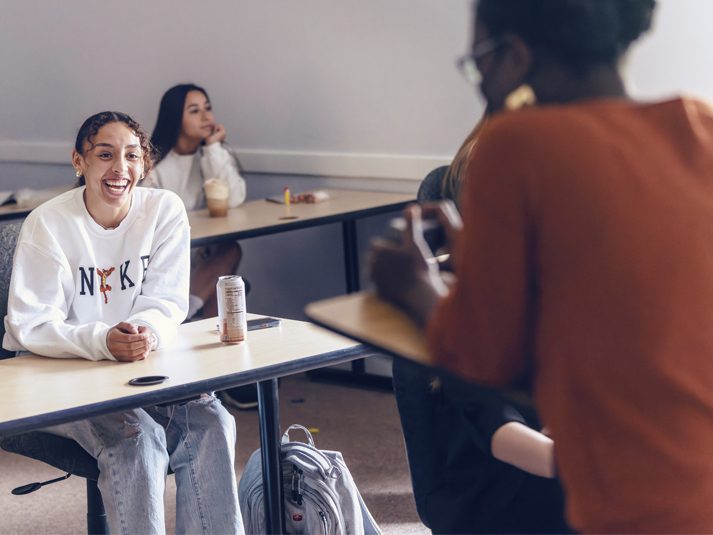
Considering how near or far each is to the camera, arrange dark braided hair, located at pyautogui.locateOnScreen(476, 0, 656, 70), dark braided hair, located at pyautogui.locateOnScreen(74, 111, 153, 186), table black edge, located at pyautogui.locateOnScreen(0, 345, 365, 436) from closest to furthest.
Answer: dark braided hair, located at pyautogui.locateOnScreen(476, 0, 656, 70), table black edge, located at pyautogui.locateOnScreen(0, 345, 365, 436), dark braided hair, located at pyautogui.locateOnScreen(74, 111, 153, 186)

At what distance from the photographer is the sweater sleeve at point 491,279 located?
0.89 metres

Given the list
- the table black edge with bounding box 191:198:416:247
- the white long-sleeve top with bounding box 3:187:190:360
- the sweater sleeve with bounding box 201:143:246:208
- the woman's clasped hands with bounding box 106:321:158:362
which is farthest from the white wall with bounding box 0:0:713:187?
the woman's clasped hands with bounding box 106:321:158:362

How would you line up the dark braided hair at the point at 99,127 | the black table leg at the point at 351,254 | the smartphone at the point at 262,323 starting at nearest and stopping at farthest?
the smartphone at the point at 262,323, the dark braided hair at the point at 99,127, the black table leg at the point at 351,254

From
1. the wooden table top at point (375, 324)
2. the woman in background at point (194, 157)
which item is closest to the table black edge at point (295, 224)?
the woman in background at point (194, 157)

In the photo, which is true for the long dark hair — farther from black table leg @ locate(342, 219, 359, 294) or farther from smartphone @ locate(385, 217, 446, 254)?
smartphone @ locate(385, 217, 446, 254)

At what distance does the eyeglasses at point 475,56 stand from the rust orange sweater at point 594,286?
0.14 ft

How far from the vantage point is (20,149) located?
6.50 metres

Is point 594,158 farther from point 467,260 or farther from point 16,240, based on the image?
point 16,240

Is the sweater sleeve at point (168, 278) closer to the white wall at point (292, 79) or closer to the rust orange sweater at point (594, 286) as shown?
the rust orange sweater at point (594, 286)

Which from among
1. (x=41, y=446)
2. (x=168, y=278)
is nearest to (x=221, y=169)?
(x=168, y=278)

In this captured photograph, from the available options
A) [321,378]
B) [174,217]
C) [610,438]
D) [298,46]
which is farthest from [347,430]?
[610,438]

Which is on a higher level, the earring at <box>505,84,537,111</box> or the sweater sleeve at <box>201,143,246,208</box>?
the earring at <box>505,84,537,111</box>

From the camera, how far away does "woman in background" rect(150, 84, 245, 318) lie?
4609 mm

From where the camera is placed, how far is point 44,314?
2.44 metres
